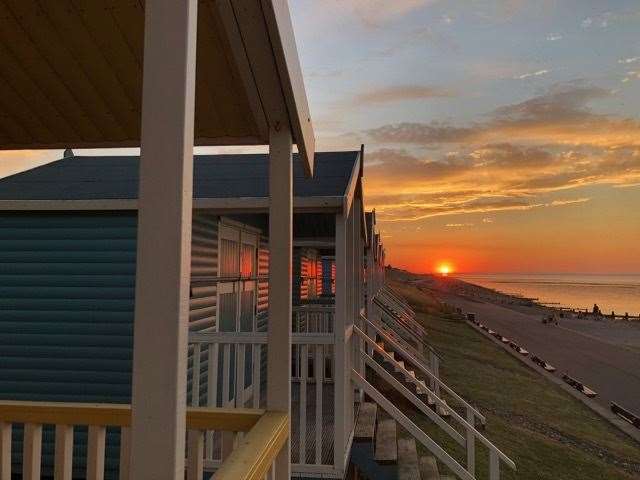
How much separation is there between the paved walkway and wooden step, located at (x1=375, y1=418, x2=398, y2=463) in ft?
36.6

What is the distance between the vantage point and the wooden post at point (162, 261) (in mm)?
1297

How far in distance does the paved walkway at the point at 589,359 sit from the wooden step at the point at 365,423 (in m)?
11.1

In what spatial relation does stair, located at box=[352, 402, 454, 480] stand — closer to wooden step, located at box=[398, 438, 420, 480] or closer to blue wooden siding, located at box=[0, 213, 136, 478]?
wooden step, located at box=[398, 438, 420, 480]

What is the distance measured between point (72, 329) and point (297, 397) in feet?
12.2

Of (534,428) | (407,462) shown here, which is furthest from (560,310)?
(407,462)

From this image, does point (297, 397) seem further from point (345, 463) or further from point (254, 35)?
point (254, 35)

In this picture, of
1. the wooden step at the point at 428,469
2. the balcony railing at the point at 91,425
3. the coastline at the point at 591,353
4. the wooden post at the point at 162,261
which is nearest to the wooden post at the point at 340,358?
the wooden step at the point at 428,469

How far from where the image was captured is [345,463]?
558 centimetres

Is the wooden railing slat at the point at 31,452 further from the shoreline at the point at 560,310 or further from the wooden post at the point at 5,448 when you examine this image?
the shoreline at the point at 560,310

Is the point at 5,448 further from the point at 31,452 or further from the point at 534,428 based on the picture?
the point at 534,428

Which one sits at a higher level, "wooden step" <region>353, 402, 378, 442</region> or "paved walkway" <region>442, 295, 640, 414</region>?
"wooden step" <region>353, 402, 378, 442</region>

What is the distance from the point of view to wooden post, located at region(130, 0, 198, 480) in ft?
4.25

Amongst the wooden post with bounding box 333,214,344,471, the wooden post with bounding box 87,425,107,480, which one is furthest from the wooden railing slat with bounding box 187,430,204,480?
the wooden post with bounding box 333,214,344,471

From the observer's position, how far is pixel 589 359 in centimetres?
2472
